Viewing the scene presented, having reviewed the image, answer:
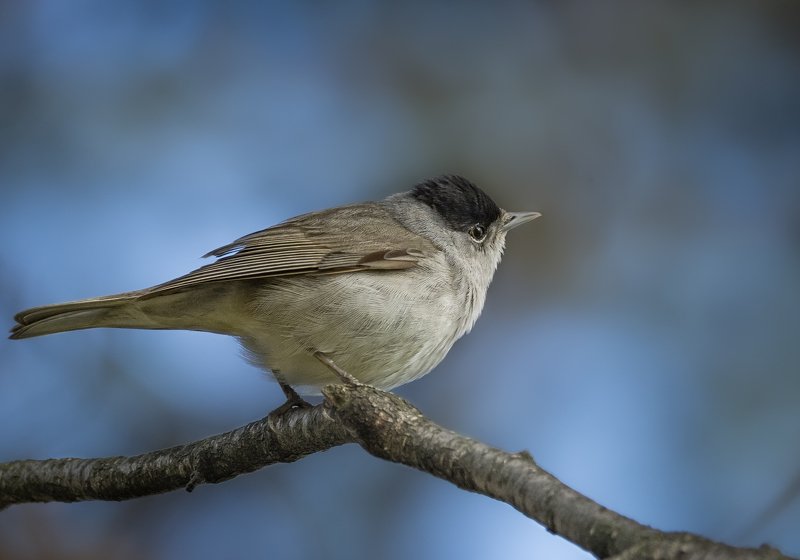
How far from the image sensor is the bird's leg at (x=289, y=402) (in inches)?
170

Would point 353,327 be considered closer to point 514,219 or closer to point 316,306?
point 316,306

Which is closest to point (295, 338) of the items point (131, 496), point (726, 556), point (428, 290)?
point (428, 290)

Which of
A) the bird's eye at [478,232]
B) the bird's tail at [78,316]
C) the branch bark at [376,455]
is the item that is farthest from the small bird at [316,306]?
the branch bark at [376,455]

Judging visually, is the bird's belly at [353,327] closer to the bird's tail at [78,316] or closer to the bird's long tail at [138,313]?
the bird's long tail at [138,313]

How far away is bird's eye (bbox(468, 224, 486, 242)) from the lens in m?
5.77

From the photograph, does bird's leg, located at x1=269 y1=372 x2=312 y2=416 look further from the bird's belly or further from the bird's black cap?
the bird's black cap

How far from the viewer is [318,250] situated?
505cm

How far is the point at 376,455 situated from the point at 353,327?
1.55 m

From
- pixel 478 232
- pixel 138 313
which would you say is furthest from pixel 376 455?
pixel 478 232

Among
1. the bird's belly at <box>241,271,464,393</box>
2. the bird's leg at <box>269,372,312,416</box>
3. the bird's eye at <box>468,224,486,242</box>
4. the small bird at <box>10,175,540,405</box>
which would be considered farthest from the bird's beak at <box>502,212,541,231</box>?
the bird's leg at <box>269,372,312,416</box>

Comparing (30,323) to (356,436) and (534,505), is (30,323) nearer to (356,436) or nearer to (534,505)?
(356,436)

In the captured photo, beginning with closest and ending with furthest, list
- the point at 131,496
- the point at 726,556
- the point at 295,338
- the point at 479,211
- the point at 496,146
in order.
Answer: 1. the point at 726,556
2. the point at 131,496
3. the point at 295,338
4. the point at 479,211
5. the point at 496,146

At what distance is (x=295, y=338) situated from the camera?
15.5ft

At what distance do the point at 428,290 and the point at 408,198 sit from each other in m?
1.27
